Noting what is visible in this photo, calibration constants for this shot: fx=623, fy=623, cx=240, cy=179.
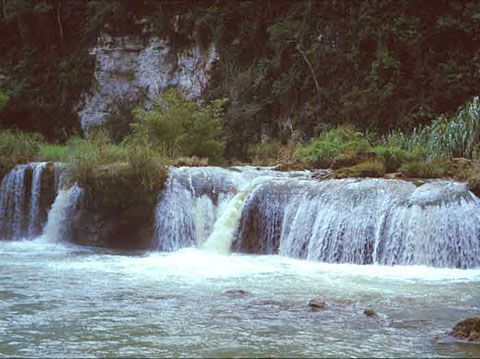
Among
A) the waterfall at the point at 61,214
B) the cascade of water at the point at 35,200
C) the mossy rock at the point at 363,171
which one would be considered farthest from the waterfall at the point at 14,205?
the mossy rock at the point at 363,171

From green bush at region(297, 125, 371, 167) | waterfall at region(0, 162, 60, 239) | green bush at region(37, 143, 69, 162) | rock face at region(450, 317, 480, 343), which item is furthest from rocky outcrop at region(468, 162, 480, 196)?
green bush at region(37, 143, 69, 162)

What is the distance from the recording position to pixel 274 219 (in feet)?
38.8

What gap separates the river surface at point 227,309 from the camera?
4684 mm

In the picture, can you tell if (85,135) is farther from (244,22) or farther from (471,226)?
(471,226)

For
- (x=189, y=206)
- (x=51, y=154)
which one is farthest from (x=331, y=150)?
(x=51, y=154)

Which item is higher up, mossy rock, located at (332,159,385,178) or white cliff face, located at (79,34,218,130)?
white cliff face, located at (79,34,218,130)

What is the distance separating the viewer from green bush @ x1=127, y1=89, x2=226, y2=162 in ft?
56.1

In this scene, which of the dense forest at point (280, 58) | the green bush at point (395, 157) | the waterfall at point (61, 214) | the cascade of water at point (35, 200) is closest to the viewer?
the green bush at point (395, 157)

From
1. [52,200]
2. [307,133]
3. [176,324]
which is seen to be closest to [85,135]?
[307,133]

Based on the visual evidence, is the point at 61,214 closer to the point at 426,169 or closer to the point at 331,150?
the point at 331,150

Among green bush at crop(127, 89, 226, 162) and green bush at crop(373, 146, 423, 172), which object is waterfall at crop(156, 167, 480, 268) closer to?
green bush at crop(373, 146, 423, 172)

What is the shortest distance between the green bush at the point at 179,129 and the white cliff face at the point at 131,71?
730 centimetres

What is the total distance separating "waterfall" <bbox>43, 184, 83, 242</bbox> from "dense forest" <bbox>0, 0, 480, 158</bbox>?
8.57 m

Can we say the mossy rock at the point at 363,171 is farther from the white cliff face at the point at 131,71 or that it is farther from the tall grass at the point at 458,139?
the white cliff face at the point at 131,71
